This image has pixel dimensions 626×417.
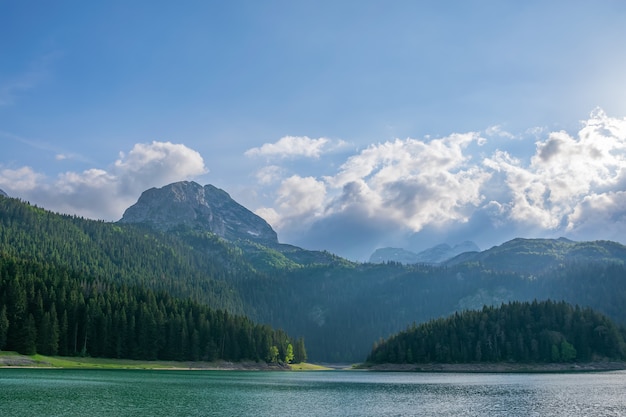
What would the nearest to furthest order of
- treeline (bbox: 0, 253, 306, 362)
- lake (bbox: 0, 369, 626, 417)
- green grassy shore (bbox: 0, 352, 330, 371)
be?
lake (bbox: 0, 369, 626, 417) → green grassy shore (bbox: 0, 352, 330, 371) → treeline (bbox: 0, 253, 306, 362)

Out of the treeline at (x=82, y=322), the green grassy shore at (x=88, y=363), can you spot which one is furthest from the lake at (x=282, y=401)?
the treeline at (x=82, y=322)

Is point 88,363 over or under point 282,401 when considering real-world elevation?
over


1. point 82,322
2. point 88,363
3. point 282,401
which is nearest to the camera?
point 282,401

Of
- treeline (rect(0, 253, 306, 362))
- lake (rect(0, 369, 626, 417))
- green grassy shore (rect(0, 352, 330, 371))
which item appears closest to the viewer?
lake (rect(0, 369, 626, 417))

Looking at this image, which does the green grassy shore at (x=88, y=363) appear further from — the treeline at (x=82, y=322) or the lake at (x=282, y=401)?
the lake at (x=282, y=401)

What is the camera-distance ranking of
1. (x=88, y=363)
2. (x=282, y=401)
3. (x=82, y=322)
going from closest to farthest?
1. (x=282, y=401)
2. (x=88, y=363)
3. (x=82, y=322)

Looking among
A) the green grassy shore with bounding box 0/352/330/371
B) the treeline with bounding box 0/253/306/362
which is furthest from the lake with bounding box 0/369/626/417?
the treeline with bounding box 0/253/306/362

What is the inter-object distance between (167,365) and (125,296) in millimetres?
29996

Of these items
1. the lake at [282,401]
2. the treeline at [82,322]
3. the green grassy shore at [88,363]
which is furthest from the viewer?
the treeline at [82,322]

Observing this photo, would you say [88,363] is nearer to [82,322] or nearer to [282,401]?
[82,322]

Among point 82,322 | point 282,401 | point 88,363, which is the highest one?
point 82,322

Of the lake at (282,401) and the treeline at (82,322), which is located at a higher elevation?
the treeline at (82,322)

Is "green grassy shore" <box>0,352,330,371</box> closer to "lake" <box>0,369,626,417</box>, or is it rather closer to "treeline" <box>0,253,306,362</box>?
"treeline" <box>0,253,306,362</box>

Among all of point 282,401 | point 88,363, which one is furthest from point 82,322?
point 282,401
